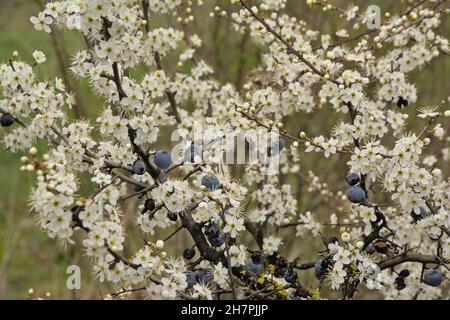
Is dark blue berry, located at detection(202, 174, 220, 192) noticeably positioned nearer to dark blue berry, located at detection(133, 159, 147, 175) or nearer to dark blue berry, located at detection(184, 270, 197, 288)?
dark blue berry, located at detection(133, 159, 147, 175)

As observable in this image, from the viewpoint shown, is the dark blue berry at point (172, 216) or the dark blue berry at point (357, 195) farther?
the dark blue berry at point (357, 195)

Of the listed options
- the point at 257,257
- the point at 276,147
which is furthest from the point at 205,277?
the point at 276,147

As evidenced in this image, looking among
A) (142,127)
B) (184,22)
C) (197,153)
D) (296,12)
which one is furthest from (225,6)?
(142,127)

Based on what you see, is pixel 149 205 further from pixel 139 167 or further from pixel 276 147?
pixel 276 147

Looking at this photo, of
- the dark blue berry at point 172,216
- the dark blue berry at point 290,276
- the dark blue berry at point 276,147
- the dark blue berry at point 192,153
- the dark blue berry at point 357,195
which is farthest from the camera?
the dark blue berry at point 276,147

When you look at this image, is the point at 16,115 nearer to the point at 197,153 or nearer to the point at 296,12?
the point at 197,153

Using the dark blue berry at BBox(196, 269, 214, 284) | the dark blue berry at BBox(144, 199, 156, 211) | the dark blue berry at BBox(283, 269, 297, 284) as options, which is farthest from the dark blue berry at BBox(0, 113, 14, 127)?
the dark blue berry at BBox(283, 269, 297, 284)

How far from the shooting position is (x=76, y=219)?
2414 millimetres

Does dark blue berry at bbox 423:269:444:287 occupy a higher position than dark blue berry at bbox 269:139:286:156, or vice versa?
dark blue berry at bbox 269:139:286:156

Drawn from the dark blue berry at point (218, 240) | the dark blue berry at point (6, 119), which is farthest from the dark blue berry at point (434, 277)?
the dark blue berry at point (6, 119)

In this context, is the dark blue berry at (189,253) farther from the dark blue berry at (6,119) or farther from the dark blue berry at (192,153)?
the dark blue berry at (6,119)

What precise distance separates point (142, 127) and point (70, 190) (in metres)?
0.66

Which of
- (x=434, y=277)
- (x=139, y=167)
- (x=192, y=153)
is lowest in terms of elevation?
(x=434, y=277)

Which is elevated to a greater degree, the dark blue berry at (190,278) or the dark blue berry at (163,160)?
the dark blue berry at (163,160)
